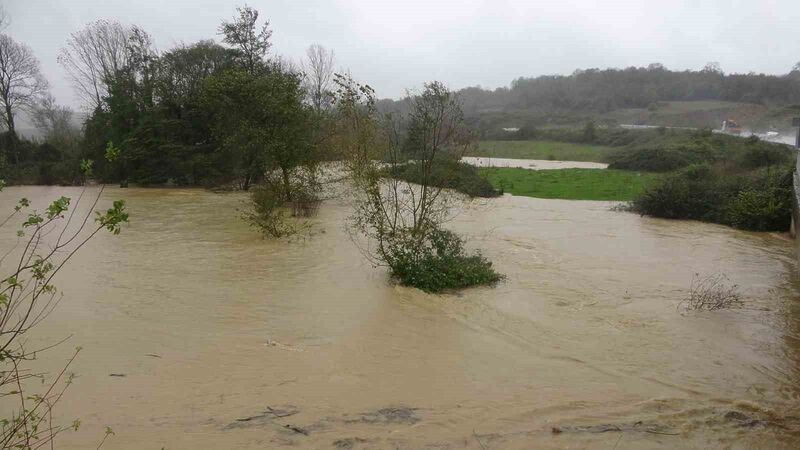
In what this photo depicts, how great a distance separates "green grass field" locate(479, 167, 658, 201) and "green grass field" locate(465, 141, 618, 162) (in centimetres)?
1155

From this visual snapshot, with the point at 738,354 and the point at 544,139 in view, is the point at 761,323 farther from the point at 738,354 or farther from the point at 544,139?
the point at 544,139

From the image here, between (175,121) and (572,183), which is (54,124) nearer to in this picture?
(175,121)

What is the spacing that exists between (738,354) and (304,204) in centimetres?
1457

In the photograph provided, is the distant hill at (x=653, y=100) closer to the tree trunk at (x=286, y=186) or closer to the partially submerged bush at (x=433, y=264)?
the tree trunk at (x=286, y=186)

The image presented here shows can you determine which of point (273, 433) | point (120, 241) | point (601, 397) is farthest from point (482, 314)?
point (120, 241)

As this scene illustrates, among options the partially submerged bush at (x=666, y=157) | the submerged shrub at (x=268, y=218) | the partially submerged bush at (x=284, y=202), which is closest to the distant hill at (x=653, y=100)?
the partially submerged bush at (x=666, y=157)

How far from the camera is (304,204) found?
19.8 metres

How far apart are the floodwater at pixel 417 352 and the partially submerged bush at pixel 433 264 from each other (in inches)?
14.5

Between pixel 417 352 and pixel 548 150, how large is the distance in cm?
4528

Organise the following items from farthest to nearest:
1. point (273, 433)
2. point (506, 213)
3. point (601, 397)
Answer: point (506, 213), point (601, 397), point (273, 433)

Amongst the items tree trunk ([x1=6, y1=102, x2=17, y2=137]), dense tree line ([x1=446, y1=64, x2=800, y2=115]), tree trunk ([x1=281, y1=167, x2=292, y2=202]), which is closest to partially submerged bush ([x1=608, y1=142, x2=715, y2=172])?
tree trunk ([x1=281, y1=167, x2=292, y2=202])

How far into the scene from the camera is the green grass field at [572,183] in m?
25.8

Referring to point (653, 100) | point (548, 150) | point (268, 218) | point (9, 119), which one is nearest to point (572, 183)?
point (268, 218)

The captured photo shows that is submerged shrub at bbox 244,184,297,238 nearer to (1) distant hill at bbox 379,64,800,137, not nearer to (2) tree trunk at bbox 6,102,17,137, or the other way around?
(2) tree trunk at bbox 6,102,17,137
